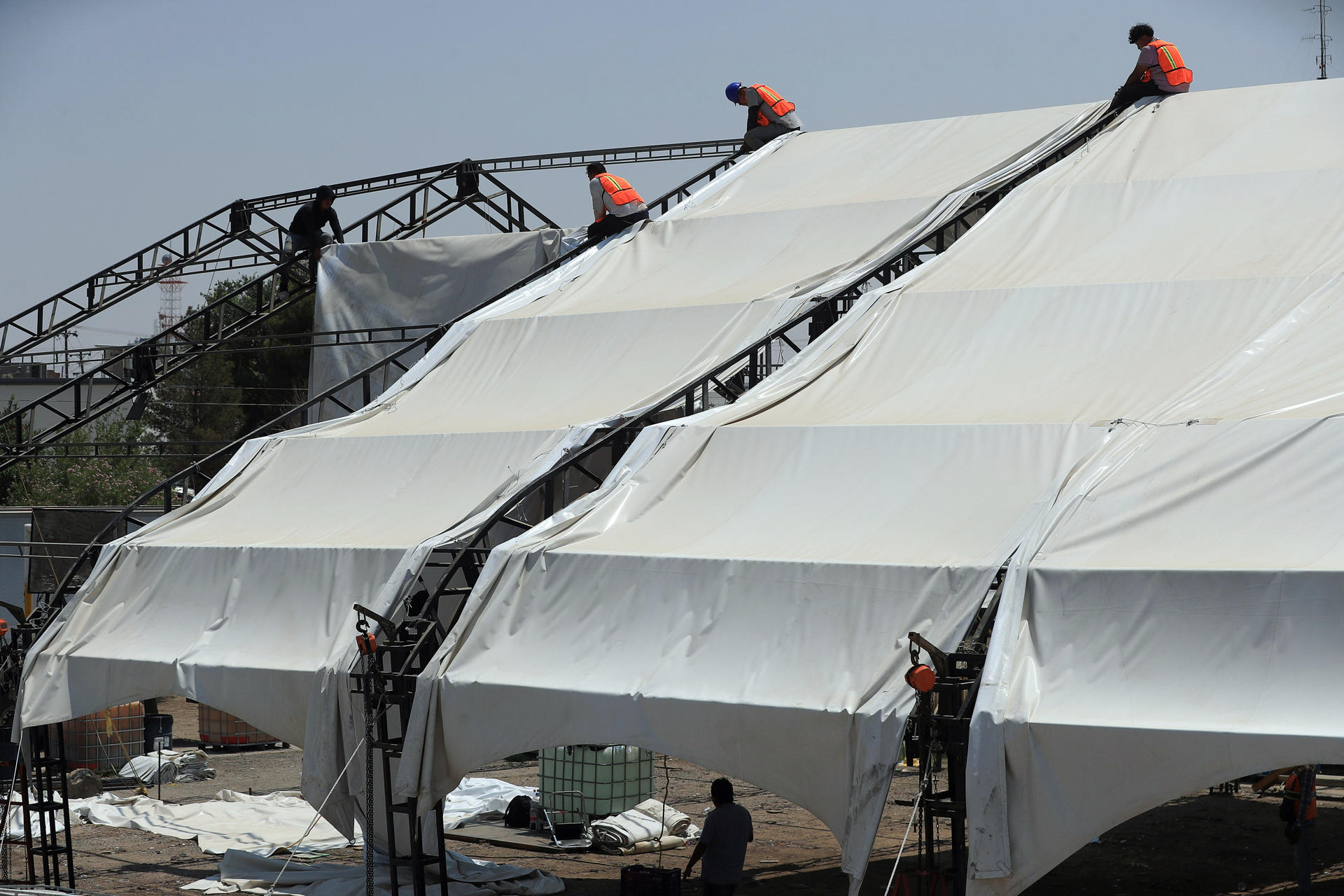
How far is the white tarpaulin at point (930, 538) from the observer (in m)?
9.13

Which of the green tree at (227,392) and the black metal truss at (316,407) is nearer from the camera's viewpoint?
the black metal truss at (316,407)

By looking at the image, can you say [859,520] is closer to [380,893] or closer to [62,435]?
[380,893]

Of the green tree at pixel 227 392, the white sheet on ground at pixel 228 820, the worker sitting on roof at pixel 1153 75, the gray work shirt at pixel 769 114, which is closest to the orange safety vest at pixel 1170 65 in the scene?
the worker sitting on roof at pixel 1153 75

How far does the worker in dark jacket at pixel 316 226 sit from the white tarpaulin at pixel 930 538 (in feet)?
40.7

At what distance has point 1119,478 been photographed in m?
10.4

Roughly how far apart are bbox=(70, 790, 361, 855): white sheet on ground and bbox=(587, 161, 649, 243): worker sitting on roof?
856cm

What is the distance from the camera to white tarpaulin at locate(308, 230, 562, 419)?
73.7 feet

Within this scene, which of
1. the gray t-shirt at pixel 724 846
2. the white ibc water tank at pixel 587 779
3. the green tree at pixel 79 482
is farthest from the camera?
the green tree at pixel 79 482

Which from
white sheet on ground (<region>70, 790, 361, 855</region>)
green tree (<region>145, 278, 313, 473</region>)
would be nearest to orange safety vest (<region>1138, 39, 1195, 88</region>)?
white sheet on ground (<region>70, 790, 361, 855</region>)

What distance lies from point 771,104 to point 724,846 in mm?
12615

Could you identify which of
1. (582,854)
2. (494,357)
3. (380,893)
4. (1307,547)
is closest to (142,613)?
(380,893)

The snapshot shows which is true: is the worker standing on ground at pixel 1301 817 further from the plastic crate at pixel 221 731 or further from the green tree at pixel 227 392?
the green tree at pixel 227 392

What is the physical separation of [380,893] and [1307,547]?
379 inches

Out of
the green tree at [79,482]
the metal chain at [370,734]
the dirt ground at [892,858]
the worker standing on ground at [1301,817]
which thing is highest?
the green tree at [79,482]
